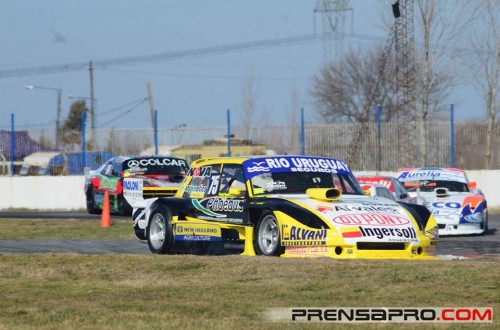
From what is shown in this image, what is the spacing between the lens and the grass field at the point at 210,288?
373 inches

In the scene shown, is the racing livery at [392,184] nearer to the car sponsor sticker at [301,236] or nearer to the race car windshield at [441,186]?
the race car windshield at [441,186]

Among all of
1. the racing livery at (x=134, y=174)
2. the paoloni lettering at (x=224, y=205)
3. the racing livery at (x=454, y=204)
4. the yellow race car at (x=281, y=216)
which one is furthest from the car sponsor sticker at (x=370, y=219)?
the racing livery at (x=134, y=174)

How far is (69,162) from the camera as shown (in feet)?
117

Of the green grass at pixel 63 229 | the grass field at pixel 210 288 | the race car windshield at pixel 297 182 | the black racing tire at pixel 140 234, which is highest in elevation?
the race car windshield at pixel 297 182

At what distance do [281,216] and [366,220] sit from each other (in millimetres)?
989

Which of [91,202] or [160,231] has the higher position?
[160,231]

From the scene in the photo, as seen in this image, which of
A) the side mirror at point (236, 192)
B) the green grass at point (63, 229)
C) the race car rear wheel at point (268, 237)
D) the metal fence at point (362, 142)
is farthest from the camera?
the metal fence at point (362, 142)

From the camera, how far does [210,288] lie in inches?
448

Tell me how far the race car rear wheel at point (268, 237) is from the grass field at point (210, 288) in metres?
0.58

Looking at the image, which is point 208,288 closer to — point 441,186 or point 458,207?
point 458,207

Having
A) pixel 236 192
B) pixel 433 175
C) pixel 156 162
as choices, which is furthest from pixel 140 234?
pixel 156 162

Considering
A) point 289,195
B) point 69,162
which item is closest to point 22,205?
point 69,162

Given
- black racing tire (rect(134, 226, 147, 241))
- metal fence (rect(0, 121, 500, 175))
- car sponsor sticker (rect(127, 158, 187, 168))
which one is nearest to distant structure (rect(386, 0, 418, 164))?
metal fence (rect(0, 121, 500, 175))

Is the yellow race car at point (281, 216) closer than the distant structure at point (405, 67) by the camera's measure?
Yes
